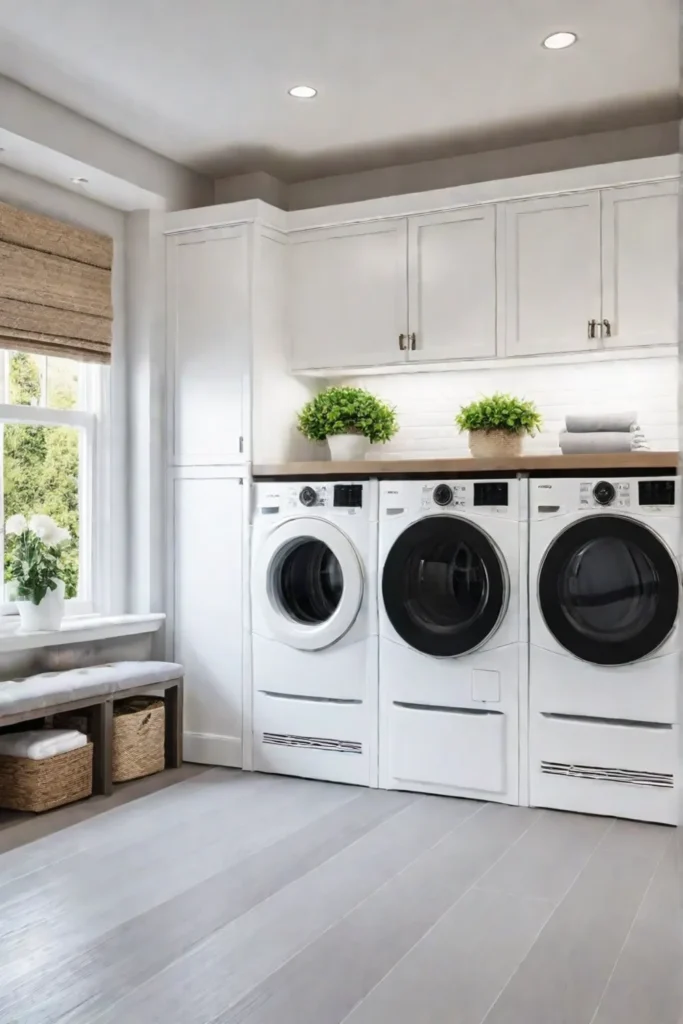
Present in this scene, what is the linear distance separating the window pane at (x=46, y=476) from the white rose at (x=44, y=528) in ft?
0.62

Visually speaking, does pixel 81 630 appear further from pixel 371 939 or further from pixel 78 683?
pixel 371 939

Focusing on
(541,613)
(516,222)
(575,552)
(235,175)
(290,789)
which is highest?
(235,175)

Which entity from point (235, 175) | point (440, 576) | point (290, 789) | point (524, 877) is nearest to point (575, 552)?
point (440, 576)

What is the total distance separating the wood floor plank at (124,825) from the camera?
3146 millimetres

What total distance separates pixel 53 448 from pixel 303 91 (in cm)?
177

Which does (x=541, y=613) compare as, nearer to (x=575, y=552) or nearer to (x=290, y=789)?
(x=575, y=552)

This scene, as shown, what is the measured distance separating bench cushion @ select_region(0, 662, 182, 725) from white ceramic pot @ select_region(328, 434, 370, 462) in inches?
45.5

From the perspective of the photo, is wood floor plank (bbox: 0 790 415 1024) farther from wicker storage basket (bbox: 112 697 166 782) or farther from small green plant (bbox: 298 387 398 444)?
small green plant (bbox: 298 387 398 444)

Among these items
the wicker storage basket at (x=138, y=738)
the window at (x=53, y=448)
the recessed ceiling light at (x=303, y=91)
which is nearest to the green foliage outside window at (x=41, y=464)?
the window at (x=53, y=448)

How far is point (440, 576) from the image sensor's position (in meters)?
3.92

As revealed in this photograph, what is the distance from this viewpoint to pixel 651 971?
Answer: 7.80 ft

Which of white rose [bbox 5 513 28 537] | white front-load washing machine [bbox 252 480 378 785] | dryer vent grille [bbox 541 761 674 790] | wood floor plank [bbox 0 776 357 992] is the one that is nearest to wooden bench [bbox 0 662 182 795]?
white front-load washing machine [bbox 252 480 378 785]

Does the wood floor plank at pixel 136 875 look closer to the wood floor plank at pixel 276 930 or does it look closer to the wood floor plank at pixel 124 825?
the wood floor plank at pixel 124 825

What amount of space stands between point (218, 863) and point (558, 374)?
8.32 feet
